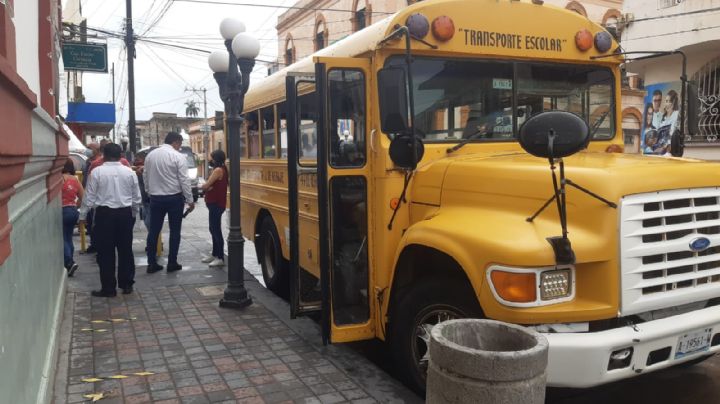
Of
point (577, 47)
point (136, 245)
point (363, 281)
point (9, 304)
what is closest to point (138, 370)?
point (363, 281)

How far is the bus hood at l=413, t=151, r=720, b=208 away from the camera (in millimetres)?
3031

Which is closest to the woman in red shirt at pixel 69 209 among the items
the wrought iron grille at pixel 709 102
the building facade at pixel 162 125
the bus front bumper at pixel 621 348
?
the bus front bumper at pixel 621 348

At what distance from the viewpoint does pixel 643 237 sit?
301cm

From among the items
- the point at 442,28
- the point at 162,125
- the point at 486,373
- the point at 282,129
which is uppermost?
the point at 162,125

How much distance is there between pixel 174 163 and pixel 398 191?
4.08 meters

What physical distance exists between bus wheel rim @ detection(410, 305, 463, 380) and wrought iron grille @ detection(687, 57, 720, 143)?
10.4 metres

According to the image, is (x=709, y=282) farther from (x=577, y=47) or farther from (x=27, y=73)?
(x=27, y=73)

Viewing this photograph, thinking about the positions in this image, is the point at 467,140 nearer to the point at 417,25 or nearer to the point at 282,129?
the point at 417,25

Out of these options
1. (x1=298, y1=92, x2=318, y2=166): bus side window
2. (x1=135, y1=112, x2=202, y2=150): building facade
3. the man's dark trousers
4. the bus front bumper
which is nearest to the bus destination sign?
(x1=298, y1=92, x2=318, y2=166): bus side window

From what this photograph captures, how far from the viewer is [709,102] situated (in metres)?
12.0

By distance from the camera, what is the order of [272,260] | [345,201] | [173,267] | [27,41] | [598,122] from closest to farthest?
[27,41] → [345,201] → [598,122] → [272,260] → [173,267]

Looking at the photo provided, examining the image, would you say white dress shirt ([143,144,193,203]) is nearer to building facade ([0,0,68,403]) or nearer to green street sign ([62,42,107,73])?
A: building facade ([0,0,68,403])

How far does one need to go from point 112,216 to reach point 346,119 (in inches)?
129

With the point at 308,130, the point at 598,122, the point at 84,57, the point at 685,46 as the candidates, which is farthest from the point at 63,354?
the point at 685,46
